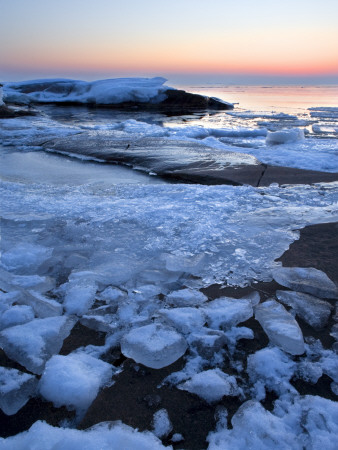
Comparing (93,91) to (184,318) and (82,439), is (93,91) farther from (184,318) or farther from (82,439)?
(82,439)

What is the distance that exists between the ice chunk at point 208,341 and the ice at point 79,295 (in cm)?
54

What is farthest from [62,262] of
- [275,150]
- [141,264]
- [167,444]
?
[275,150]

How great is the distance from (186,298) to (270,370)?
527 mm

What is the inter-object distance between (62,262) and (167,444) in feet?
4.13

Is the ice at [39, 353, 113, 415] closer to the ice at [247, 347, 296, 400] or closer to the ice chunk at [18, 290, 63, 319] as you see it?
the ice chunk at [18, 290, 63, 319]

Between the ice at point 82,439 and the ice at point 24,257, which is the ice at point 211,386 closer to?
the ice at point 82,439

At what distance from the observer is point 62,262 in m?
1.93

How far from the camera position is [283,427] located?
97 centimetres

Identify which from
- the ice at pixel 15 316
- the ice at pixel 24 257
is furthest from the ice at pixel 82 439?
the ice at pixel 24 257

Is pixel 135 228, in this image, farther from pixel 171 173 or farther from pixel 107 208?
pixel 171 173

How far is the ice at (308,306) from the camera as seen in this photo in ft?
4.67

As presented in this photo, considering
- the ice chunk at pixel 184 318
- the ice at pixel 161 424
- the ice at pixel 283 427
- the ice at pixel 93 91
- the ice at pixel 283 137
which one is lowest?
the ice at pixel 161 424

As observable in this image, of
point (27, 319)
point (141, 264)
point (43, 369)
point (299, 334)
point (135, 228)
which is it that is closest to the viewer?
point (43, 369)

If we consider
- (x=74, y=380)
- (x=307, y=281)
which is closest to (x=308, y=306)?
(x=307, y=281)
